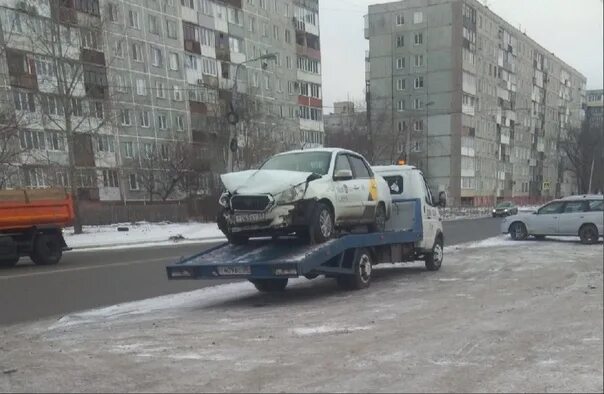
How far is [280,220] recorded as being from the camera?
28.7 ft

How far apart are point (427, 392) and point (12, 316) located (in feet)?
21.6

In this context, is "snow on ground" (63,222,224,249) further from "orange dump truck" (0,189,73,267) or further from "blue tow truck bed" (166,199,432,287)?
"blue tow truck bed" (166,199,432,287)

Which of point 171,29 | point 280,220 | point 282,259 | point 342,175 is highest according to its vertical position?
point 171,29

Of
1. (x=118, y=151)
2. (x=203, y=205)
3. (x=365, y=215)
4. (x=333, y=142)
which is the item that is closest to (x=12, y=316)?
(x=365, y=215)

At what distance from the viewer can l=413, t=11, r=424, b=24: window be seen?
68188mm

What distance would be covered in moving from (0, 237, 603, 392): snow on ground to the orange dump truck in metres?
7.95

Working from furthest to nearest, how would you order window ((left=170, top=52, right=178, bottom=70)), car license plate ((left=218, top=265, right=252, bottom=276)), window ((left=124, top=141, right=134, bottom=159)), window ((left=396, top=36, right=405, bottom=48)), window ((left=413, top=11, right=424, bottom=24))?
window ((left=396, top=36, right=405, bottom=48)), window ((left=413, top=11, right=424, bottom=24)), window ((left=170, top=52, right=178, bottom=70)), window ((left=124, top=141, right=134, bottom=159)), car license plate ((left=218, top=265, right=252, bottom=276))

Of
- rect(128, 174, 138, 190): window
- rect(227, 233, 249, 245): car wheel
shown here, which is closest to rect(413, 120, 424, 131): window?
rect(128, 174, 138, 190): window

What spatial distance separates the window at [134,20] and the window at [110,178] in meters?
11.8

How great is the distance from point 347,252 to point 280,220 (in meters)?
1.53

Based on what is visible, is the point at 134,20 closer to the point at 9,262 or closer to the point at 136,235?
the point at 136,235

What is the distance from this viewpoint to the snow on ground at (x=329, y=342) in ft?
15.5

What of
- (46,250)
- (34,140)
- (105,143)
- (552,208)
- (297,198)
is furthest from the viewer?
(105,143)

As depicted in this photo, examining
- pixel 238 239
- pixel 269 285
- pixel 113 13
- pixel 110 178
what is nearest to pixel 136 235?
pixel 110 178
